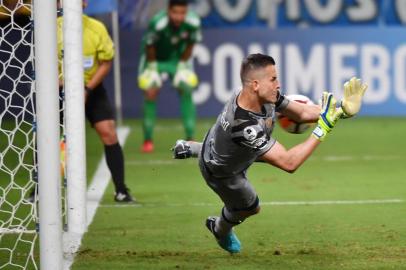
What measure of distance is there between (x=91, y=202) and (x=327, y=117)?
4.13 metres

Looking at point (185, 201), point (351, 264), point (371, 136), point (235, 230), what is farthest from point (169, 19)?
point (351, 264)

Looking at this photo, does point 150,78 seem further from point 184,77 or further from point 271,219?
point 271,219

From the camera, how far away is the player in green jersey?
15.3 metres

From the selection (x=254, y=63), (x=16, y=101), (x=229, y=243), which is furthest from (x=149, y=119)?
(x=254, y=63)

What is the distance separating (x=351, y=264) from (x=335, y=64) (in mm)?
11526

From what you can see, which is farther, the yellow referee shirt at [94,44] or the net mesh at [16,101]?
the yellow referee shirt at [94,44]

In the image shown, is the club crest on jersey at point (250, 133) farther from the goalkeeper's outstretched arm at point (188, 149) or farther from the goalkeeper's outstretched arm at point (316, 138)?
the goalkeeper's outstretched arm at point (188, 149)

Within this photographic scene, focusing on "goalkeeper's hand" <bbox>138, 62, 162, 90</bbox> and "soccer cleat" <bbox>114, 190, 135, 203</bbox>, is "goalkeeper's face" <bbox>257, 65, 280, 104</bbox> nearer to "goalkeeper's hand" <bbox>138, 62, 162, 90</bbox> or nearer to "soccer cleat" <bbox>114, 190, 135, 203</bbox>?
"soccer cleat" <bbox>114, 190, 135, 203</bbox>

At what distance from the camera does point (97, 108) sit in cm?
1075

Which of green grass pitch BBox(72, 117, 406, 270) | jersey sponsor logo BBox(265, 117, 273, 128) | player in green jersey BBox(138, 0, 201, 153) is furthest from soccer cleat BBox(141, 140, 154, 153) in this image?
jersey sponsor logo BBox(265, 117, 273, 128)

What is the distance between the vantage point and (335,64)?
62.5 feet

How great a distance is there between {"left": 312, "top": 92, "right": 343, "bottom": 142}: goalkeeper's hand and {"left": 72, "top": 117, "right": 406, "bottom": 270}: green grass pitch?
35.5 inches

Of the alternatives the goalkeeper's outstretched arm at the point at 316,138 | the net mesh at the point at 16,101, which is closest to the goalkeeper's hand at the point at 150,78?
the net mesh at the point at 16,101

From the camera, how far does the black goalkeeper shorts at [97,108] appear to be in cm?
1074
